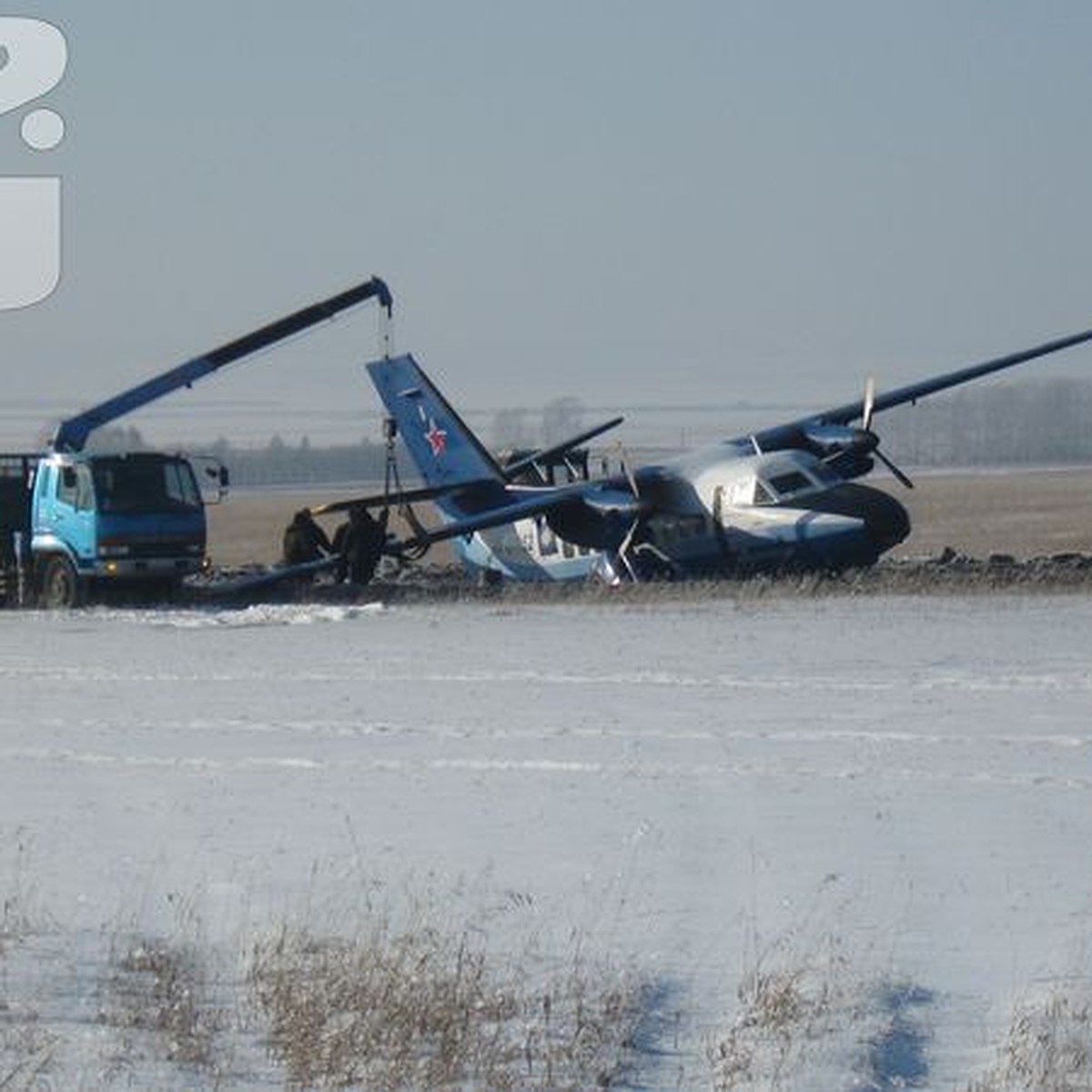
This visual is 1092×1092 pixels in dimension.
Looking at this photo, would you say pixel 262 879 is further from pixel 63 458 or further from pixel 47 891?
pixel 63 458

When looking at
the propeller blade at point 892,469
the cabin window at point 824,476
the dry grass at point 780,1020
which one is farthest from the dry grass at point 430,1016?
the propeller blade at point 892,469

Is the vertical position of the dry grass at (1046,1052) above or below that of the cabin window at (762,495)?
below

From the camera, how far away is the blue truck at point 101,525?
107 feet

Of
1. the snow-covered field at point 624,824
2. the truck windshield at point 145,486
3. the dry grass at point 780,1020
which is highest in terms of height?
the truck windshield at point 145,486

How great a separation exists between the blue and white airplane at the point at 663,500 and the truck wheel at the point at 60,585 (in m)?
4.58

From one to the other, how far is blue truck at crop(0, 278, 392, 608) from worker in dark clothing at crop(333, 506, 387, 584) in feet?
8.72

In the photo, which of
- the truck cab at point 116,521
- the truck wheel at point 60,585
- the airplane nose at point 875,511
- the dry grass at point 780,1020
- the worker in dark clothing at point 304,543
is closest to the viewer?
the dry grass at point 780,1020

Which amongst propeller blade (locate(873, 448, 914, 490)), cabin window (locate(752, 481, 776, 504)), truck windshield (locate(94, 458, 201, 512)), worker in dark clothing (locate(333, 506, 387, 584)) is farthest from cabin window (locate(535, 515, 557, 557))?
truck windshield (locate(94, 458, 201, 512))

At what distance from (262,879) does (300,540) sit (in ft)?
81.6

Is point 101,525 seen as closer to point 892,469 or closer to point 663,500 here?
point 663,500

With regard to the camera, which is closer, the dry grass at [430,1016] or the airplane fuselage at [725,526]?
the dry grass at [430,1016]

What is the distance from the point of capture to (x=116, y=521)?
32.7m

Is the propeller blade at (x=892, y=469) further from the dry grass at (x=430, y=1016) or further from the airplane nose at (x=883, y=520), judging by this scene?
the dry grass at (x=430, y=1016)

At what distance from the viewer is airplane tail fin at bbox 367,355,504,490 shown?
1556 inches
